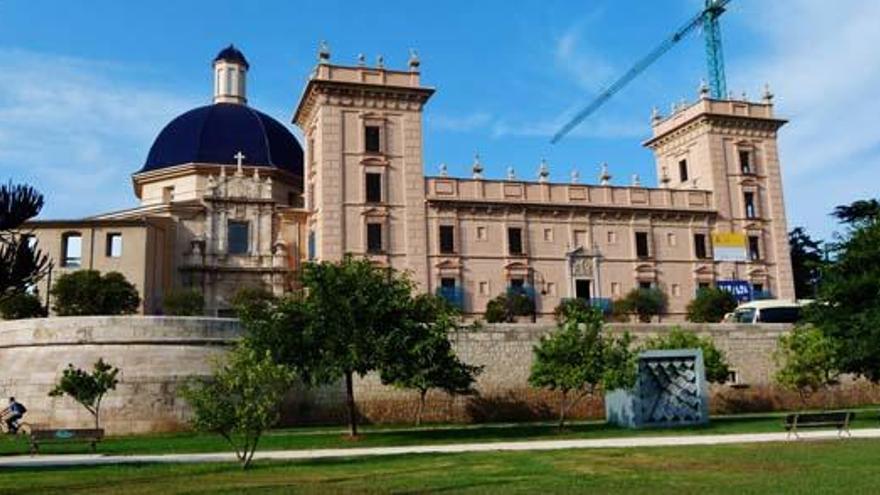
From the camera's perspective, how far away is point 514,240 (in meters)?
47.9

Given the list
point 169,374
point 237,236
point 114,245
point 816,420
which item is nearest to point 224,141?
point 237,236

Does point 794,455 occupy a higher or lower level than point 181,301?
lower

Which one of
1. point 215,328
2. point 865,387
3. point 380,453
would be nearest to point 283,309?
point 215,328

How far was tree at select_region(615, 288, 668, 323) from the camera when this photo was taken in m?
45.0

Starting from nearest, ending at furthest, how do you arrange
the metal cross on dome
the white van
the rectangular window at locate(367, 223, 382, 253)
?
1. the white van
2. the rectangular window at locate(367, 223, 382, 253)
3. the metal cross on dome

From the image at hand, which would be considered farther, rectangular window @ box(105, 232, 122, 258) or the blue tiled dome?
the blue tiled dome

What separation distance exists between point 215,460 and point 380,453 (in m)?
3.62

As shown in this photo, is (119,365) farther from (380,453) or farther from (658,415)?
(658,415)

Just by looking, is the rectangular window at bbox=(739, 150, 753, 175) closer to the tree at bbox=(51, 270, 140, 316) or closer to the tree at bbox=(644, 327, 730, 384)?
the tree at bbox=(644, 327, 730, 384)

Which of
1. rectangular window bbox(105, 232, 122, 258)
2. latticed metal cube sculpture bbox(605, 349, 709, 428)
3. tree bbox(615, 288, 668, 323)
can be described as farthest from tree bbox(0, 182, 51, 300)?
tree bbox(615, 288, 668, 323)

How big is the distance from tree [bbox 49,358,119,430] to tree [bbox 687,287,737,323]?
2963 centimetres

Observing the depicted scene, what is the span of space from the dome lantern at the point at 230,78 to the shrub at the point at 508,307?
26677mm

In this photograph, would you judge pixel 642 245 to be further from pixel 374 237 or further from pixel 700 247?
pixel 374 237

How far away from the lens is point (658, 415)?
27609 mm
